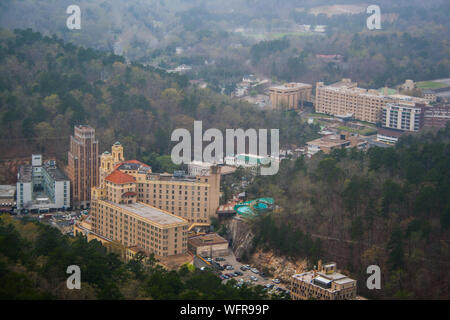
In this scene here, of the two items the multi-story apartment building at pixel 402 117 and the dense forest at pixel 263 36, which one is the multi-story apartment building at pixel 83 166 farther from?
the dense forest at pixel 263 36

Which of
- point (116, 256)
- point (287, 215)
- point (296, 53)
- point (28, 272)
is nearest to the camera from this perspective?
point (28, 272)

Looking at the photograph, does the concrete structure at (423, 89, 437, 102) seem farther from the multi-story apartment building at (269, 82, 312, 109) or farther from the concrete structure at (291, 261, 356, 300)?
the concrete structure at (291, 261, 356, 300)

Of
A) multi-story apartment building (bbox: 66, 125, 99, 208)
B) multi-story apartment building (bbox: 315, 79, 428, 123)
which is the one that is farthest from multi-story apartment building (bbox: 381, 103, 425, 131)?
multi-story apartment building (bbox: 66, 125, 99, 208)

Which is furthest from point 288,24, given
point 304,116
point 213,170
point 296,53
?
point 213,170

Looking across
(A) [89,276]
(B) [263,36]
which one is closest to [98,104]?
(A) [89,276]

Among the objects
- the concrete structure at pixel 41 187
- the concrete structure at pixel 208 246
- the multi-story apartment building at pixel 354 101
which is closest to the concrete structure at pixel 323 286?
the concrete structure at pixel 208 246

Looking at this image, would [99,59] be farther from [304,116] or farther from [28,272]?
[28,272]

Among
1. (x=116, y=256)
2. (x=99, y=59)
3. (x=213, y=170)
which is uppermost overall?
(x=99, y=59)
